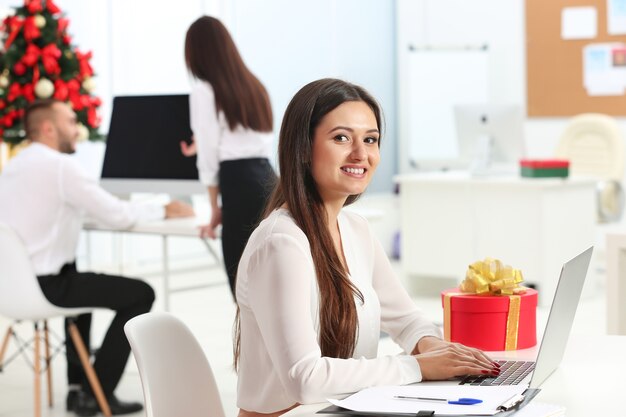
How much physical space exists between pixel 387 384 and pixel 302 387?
5.8 inches

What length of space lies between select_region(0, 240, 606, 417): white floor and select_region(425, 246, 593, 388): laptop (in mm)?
474

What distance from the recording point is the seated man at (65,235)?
3.99 meters

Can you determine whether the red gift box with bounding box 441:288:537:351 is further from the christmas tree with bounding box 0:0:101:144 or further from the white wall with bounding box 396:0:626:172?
the white wall with bounding box 396:0:626:172

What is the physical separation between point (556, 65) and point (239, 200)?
15.4 feet

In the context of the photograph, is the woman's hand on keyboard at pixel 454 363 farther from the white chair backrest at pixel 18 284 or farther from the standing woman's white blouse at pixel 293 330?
the white chair backrest at pixel 18 284

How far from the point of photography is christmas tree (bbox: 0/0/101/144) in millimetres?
5273

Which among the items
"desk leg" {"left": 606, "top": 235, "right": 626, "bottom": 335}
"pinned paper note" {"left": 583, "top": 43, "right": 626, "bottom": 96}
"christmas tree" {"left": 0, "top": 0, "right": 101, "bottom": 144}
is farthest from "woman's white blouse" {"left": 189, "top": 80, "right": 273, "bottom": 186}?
"pinned paper note" {"left": 583, "top": 43, "right": 626, "bottom": 96}

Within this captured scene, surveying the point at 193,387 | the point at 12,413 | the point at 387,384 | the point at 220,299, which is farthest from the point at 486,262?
the point at 220,299

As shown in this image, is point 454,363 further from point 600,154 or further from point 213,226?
point 600,154

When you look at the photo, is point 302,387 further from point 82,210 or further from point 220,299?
point 220,299

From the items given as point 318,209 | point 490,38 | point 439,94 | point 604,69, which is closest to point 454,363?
point 318,209

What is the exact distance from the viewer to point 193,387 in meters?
2.06

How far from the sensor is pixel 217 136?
13.7 ft

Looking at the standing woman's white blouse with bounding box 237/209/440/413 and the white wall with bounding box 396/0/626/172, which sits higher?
the white wall with bounding box 396/0/626/172
